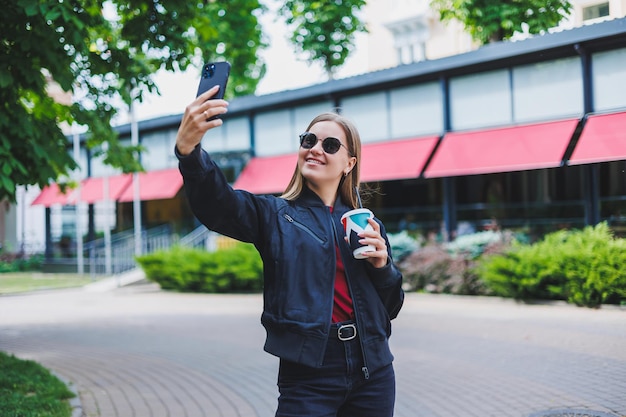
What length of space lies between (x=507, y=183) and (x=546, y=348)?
422 inches

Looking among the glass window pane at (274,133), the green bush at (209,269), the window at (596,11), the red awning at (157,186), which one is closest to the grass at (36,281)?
the green bush at (209,269)

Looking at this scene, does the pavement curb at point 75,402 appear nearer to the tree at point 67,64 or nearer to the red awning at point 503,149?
the tree at point 67,64

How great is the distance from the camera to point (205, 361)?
8.29 metres

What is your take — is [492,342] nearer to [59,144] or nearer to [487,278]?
[487,278]

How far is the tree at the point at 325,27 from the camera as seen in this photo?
12.3 meters

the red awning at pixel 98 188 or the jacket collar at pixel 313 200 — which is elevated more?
the red awning at pixel 98 188

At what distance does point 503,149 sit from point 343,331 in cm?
1468

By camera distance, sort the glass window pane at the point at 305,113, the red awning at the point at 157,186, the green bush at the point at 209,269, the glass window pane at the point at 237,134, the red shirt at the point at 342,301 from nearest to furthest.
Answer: the red shirt at the point at 342,301 → the green bush at the point at 209,269 → the glass window pane at the point at 305,113 → the glass window pane at the point at 237,134 → the red awning at the point at 157,186

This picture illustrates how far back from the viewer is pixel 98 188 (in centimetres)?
2847

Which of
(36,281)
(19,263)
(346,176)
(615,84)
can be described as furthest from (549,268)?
(36,281)

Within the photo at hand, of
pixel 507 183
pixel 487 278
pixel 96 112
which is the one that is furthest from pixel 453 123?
pixel 96 112

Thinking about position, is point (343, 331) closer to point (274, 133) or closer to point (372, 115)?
point (372, 115)

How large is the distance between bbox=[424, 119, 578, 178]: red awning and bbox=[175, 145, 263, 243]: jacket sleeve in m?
12.4

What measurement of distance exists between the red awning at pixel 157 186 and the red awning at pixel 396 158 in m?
7.85
